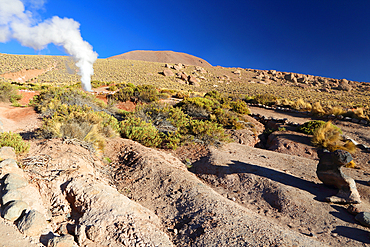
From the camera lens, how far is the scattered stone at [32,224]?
2.16 meters

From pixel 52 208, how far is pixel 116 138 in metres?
3.55

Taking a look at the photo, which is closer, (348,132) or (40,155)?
(40,155)

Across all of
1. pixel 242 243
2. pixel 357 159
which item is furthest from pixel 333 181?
pixel 357 159

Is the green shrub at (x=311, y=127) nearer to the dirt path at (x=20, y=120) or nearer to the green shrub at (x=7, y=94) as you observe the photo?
the dirt path at (x=20, y=120)

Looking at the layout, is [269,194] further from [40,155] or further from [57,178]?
[40,155]

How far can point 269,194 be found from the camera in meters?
4.14

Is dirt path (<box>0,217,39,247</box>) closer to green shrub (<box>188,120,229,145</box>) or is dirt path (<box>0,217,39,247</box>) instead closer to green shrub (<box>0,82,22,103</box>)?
green shrub (<box>188,120,229,145</box>)

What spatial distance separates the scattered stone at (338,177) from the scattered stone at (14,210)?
17.0ft

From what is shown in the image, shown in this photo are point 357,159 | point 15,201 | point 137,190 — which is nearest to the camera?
point 15,201

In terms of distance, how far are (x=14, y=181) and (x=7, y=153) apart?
1.16m

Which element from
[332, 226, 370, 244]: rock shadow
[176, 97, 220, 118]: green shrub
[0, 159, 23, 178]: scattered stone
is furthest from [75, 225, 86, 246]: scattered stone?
[176, 97, 220, 118]: green shrub

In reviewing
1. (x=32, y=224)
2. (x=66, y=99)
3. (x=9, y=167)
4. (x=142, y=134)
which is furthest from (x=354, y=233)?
(x=66, y=99)

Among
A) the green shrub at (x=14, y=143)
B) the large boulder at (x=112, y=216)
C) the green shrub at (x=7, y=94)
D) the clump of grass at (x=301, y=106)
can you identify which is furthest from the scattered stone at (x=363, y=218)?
the green shrub at (x=7, y=94)

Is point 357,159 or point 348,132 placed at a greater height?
point 348,132
